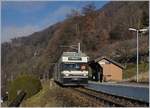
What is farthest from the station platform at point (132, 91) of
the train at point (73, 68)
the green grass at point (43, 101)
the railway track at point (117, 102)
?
the green grass at point (43, 101)

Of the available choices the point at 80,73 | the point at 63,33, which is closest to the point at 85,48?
the point at 63,33

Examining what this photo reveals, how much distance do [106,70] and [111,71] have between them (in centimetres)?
92

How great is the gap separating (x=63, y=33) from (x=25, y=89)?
67.5 m

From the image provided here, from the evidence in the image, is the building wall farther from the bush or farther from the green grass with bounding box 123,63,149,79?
the bush

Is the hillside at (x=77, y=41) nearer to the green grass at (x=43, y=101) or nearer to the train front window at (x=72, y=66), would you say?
the train front window at (x=72, y=66)

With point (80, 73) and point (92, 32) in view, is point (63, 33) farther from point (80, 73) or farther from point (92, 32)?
point (80, 73)

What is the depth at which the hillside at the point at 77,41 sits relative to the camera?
68.9 metres

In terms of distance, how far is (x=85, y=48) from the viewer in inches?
3895

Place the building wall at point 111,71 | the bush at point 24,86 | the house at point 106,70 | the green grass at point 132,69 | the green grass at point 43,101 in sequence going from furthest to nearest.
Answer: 1. the green grass at point 132,69
2. the building wall at point 111,71
3. the house at point 106,70
4. the bush at point 24,86
5. the green grass at point 43,101

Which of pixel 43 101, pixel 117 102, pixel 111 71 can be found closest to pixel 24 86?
pixel 43 101

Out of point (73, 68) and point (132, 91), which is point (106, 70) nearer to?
point (73, 68)

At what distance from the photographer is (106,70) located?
73.8m

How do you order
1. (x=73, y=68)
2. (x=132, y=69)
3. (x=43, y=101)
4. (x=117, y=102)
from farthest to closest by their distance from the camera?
(x=132, y=69) < (x=73, y=68) < (x=43, y=101) < (x=117, y=102)

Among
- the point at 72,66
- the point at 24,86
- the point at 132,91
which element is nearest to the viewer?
the point at 132,91
